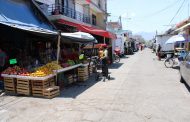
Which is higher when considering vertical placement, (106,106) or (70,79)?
(70,79)

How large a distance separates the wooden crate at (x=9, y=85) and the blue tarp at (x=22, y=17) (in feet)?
7.09

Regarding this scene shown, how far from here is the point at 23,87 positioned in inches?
428

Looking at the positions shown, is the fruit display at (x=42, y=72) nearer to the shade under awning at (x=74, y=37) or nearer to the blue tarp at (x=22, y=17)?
the blue tarp at (x=22, y=17)

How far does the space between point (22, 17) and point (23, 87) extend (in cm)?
443

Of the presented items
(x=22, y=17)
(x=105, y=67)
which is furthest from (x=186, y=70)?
(x=22, y=17)

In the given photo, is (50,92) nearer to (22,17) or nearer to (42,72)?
(42,72)

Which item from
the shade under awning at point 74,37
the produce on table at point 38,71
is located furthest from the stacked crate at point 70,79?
the produce on table at point 38,71

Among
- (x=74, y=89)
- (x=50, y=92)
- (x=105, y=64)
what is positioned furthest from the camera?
(x=105, y=64)

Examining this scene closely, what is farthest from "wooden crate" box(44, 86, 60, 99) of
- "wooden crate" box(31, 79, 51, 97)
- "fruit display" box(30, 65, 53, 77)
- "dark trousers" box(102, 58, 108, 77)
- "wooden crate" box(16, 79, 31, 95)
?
"dark trousers" box(102, 58, 108, 77)

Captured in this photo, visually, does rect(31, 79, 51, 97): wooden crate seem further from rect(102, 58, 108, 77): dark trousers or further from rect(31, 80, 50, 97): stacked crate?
rect(102, 58, 108, 77): dark trousers

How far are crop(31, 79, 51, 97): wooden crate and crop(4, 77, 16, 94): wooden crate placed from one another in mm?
897

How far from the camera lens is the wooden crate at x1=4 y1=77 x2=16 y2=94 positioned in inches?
437

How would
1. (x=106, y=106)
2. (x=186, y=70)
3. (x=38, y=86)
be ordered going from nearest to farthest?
(x=106, y=106), (x=38, y=86), (x=186, y=70)

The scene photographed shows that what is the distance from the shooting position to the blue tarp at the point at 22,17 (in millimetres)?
11969
